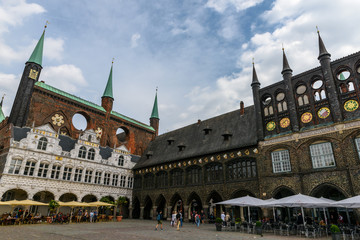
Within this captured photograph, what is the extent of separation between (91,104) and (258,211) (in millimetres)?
30223

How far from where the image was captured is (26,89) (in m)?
30.9

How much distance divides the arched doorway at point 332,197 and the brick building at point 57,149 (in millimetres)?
27808

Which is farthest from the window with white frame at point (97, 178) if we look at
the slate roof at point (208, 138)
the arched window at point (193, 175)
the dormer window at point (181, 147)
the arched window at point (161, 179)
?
the arched window at point (193, 175)

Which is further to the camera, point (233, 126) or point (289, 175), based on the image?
Answer: point (233, 126)

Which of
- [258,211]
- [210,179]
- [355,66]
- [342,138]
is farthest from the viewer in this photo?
[210,179]

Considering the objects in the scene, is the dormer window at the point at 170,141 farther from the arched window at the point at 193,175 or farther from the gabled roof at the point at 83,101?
the gabled roof at the point at 83,101

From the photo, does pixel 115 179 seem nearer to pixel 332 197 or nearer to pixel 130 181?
pixel 130 181

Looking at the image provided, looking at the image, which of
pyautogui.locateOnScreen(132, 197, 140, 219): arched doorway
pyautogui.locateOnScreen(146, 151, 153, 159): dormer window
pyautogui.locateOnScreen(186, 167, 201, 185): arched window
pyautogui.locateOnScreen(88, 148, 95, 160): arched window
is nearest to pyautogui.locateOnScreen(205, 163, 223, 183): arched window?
pyautogui.locateOnScreen(186, 167, 201, 185): arched window

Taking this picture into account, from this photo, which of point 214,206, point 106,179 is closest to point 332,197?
point 214,206

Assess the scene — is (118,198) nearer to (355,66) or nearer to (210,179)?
(210,179)

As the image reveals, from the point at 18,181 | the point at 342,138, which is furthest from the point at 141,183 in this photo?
the point at 342,138

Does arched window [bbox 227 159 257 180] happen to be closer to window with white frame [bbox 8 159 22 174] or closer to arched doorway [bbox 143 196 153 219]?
arched doorway [bbox 143 196 153 219]

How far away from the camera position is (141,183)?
37.8 m

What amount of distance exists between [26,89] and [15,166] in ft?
34.2
